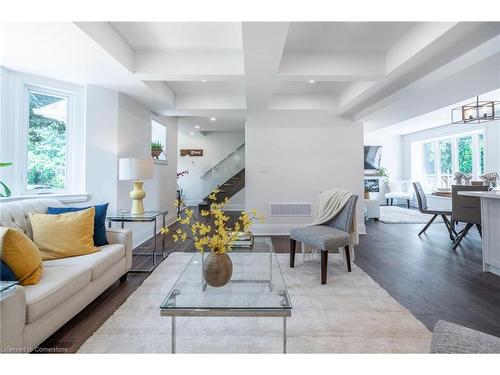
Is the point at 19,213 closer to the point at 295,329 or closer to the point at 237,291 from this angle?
the point at 237,291

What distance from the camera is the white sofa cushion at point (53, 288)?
61.7 inches

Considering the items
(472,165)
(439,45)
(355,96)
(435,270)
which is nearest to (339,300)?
(435,270)

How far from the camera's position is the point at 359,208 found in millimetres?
5363

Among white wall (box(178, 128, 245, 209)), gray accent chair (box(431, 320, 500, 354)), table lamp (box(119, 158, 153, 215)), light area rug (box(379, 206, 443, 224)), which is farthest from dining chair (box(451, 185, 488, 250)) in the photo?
white wall (box(178, 128, 245, 209))

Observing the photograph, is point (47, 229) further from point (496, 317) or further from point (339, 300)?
point (496, 317)

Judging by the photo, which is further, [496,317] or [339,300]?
[339,300]

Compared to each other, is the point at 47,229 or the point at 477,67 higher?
the point at 477,67

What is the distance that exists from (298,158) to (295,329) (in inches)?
155

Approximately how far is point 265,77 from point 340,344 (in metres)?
3.01

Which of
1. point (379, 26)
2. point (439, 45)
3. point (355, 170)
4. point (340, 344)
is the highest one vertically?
point (379, 26)

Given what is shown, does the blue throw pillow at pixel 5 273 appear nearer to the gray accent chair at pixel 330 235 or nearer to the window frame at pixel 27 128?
the window frame at pixel 27 128

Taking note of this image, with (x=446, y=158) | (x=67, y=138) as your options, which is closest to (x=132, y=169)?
(x=67, y=138)

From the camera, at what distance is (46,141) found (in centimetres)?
342

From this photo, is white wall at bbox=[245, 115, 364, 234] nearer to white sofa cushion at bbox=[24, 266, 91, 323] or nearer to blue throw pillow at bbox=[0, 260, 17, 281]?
white sofa cushion at bbox=[24, 266, 91, 323]
